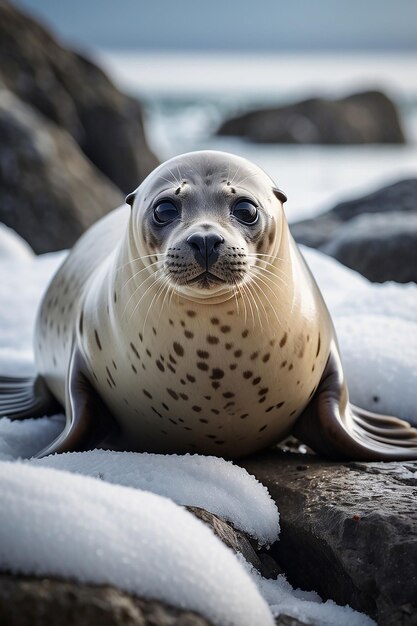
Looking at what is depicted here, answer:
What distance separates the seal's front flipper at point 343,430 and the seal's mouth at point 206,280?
0.78m

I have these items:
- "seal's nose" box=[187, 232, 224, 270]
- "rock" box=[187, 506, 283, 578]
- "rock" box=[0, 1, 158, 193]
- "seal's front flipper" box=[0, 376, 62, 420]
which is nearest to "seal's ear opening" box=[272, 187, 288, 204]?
"seal's nose" box=[187, 232, 224, 270]

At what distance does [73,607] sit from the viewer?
2055 millimetres

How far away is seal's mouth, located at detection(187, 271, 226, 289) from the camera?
2920mm

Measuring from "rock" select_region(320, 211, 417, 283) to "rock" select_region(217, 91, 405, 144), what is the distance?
1929 cm

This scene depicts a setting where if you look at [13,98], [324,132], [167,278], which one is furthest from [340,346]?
[324,132]

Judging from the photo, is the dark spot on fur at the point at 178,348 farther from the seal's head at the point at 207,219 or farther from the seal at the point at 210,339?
the seal's head at the point at 207,219

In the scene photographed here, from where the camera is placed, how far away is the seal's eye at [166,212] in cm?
318

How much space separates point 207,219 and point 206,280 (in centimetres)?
24

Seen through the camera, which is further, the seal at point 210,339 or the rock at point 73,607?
the seal at point 210,339

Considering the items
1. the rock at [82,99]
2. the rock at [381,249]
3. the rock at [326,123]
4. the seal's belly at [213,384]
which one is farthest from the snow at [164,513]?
the rock at [326,123]

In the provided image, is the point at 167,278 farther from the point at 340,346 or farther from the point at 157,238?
the point at 340,346

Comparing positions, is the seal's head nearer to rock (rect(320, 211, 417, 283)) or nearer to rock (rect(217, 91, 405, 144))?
rock (rect(320, 211, 417, 283))

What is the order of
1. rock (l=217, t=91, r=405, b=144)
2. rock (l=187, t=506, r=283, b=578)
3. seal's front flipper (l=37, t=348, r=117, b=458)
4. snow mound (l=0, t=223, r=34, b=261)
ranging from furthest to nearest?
rock (l=217, t=91, r=405, b=144)
snow mound (l=0, t=223, r=34, b=261)
seal's front flipper (l=37, t=348, r=117, b=458)
rock (l=187, t=506, r=283, b=578)

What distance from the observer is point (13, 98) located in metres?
8.49
